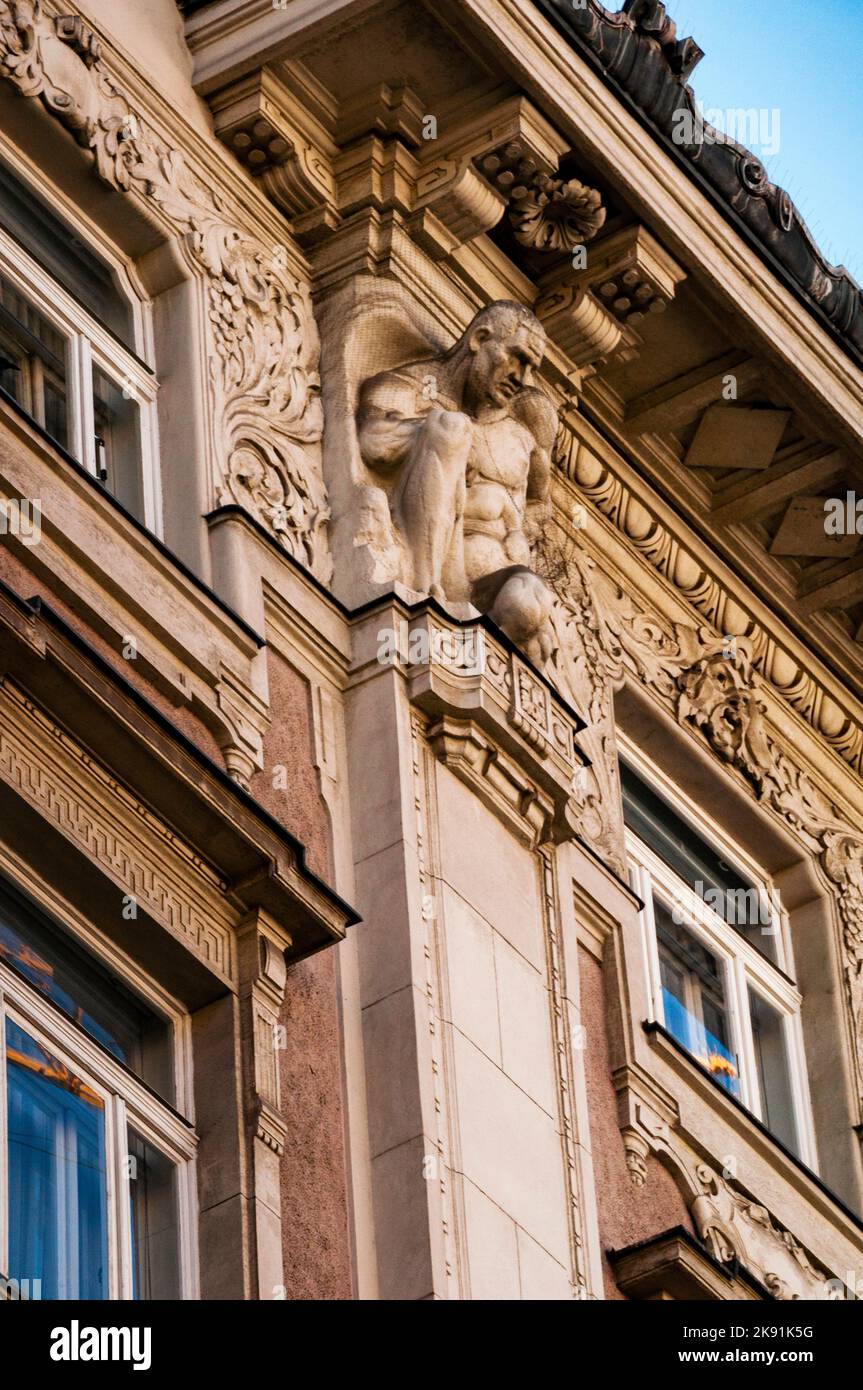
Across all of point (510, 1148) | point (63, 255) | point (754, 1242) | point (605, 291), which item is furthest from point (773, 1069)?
point (63, 255)

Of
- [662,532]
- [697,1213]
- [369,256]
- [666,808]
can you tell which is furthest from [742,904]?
[369,256]

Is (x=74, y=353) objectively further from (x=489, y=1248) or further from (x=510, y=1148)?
(x=489, y=1248)

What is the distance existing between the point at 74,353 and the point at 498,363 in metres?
1.86

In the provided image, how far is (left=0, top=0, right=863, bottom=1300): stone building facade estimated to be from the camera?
1005 cm

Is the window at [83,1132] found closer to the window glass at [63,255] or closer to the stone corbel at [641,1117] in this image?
the stone corbel at [641,1117]

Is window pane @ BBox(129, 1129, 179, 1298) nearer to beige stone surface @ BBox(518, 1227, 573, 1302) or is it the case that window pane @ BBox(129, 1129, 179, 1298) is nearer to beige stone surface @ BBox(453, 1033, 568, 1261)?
beige stone surface @ BBox(453, 1033, 568, 1261)

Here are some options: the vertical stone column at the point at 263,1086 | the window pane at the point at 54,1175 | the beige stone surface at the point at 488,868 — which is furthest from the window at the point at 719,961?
the window pane at the point at 54,1175

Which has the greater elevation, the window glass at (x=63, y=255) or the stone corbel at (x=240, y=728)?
the window glass at (x=63, y=255)

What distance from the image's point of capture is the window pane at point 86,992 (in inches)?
385

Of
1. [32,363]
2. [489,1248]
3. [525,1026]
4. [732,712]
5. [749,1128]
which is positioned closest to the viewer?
[489,1248]

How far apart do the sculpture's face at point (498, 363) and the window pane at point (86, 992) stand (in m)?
3.59

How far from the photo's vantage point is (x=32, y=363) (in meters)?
11.7

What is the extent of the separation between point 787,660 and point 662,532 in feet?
3.55

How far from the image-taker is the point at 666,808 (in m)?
14.8
